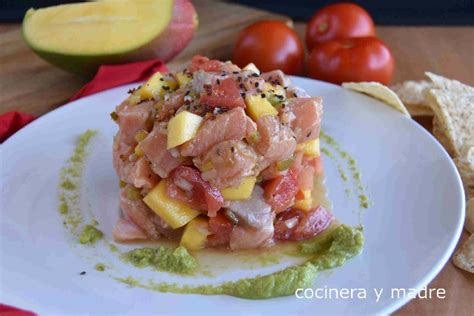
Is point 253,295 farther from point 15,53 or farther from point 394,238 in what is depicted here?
point 15,53

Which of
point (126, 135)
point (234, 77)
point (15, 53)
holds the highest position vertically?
point (234, 77)

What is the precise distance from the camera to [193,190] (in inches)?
123

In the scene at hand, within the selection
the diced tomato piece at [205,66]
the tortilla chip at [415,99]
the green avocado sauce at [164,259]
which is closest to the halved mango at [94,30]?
the diced tomato piece at [205,66]

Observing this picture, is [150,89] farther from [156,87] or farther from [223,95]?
[223,95]

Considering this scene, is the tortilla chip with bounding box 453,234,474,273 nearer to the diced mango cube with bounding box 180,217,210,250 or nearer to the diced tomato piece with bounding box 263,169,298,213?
the diced tomato piece with bounding box 263,169,298,213

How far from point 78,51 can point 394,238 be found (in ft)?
8.20

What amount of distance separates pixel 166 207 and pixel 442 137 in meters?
1.96

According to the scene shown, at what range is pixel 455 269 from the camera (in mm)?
3244

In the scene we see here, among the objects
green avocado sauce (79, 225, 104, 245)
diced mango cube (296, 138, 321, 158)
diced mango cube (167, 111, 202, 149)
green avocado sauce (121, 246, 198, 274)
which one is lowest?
green avocado sauce (79, 225, 104, 245)

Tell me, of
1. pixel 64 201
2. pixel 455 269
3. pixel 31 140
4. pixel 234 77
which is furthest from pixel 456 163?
pixel 31 140

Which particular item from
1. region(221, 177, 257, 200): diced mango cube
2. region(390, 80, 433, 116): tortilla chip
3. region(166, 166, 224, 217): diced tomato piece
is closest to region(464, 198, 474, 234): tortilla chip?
region(390, 80, 433, 116): tortilla chip

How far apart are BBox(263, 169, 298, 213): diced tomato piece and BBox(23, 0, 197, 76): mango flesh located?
1.74m

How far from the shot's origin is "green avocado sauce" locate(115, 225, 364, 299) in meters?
2.85

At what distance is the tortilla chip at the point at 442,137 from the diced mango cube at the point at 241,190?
1503mm
